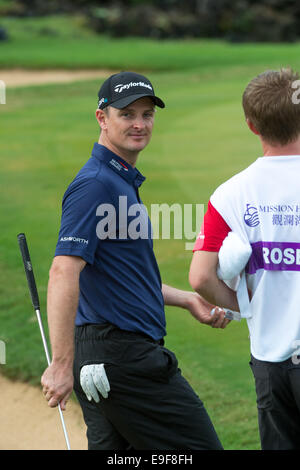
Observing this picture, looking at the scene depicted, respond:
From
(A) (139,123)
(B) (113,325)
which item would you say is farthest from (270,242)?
(A) (139,123)

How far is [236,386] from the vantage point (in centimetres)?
604

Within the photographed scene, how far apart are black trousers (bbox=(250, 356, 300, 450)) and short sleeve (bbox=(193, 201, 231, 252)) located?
534 mm

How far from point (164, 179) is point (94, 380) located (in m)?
8.81

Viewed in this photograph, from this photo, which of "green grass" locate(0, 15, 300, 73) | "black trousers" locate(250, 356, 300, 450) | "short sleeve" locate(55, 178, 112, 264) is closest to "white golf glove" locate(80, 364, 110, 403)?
"short sleeve" locate(55, 178, 112, 264)

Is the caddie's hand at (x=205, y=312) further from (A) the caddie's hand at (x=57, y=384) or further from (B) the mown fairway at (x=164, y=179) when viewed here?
(B) the mown fairway at (x=164, y=179)

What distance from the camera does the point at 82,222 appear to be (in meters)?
3.36

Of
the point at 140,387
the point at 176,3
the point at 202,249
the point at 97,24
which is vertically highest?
the point at 176,3

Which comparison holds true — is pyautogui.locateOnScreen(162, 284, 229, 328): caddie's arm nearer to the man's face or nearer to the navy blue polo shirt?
the navy blue polo shirt

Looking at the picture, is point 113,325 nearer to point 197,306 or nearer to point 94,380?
point 94,380

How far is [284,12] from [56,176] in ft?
124

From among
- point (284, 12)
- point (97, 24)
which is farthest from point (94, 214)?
point (284, 12)

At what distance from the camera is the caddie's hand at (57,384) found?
10.7 feet

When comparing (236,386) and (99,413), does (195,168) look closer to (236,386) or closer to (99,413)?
(236,386)

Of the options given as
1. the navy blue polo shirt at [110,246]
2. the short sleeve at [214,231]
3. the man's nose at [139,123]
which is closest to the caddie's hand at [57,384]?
the navy blue polo shirt at [110,246]
